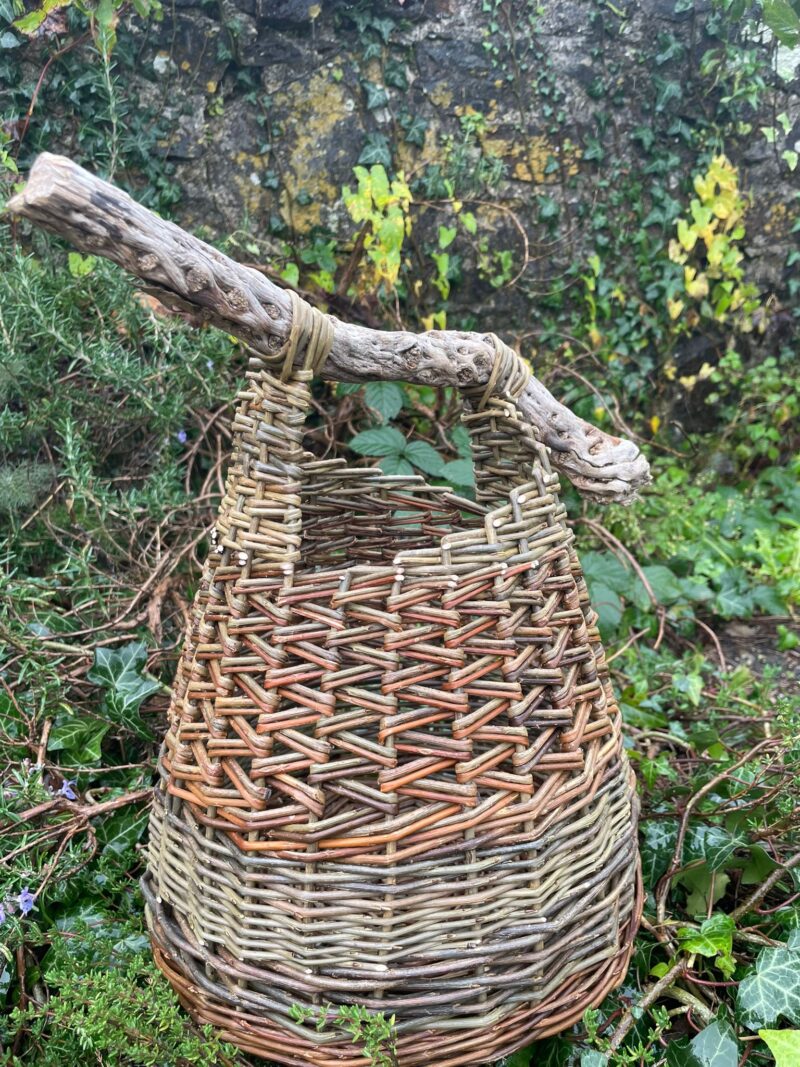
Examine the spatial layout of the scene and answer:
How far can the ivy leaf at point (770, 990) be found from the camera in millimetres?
942

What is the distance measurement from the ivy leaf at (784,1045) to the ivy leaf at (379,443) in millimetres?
1247

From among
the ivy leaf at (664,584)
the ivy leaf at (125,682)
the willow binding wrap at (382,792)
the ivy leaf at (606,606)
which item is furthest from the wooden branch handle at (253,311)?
the ivy leaf at (664,584)

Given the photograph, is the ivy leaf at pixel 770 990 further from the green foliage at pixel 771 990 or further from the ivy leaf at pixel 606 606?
the ivy leaf at pixel 606 606

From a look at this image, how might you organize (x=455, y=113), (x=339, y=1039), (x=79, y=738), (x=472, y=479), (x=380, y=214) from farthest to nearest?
1. (x=455, y=113)
2. (x=380, y=214)
3. (x=472, y=479)
4. (x=79, y=738)
5. (x=339, y=1039)

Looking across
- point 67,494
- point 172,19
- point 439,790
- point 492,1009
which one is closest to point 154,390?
point 67,494

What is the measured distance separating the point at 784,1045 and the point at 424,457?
124 cm

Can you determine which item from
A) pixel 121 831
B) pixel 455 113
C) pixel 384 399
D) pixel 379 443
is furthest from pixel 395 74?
pixel 121 831

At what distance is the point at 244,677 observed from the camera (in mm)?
838

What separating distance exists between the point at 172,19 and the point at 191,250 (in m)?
1.53

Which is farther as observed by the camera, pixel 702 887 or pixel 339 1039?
pixel 702 887

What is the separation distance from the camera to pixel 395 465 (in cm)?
180

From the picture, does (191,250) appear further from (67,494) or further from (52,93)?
(52,93)

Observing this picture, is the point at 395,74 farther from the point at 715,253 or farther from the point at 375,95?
the point at 715,253

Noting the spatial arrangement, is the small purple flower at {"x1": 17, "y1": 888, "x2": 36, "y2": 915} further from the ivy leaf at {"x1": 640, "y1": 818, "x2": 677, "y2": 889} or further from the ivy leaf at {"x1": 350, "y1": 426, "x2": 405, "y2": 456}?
the ivy leaf at {"x1": 350, "y1": 426, "x2": 405, "y2": 456}
